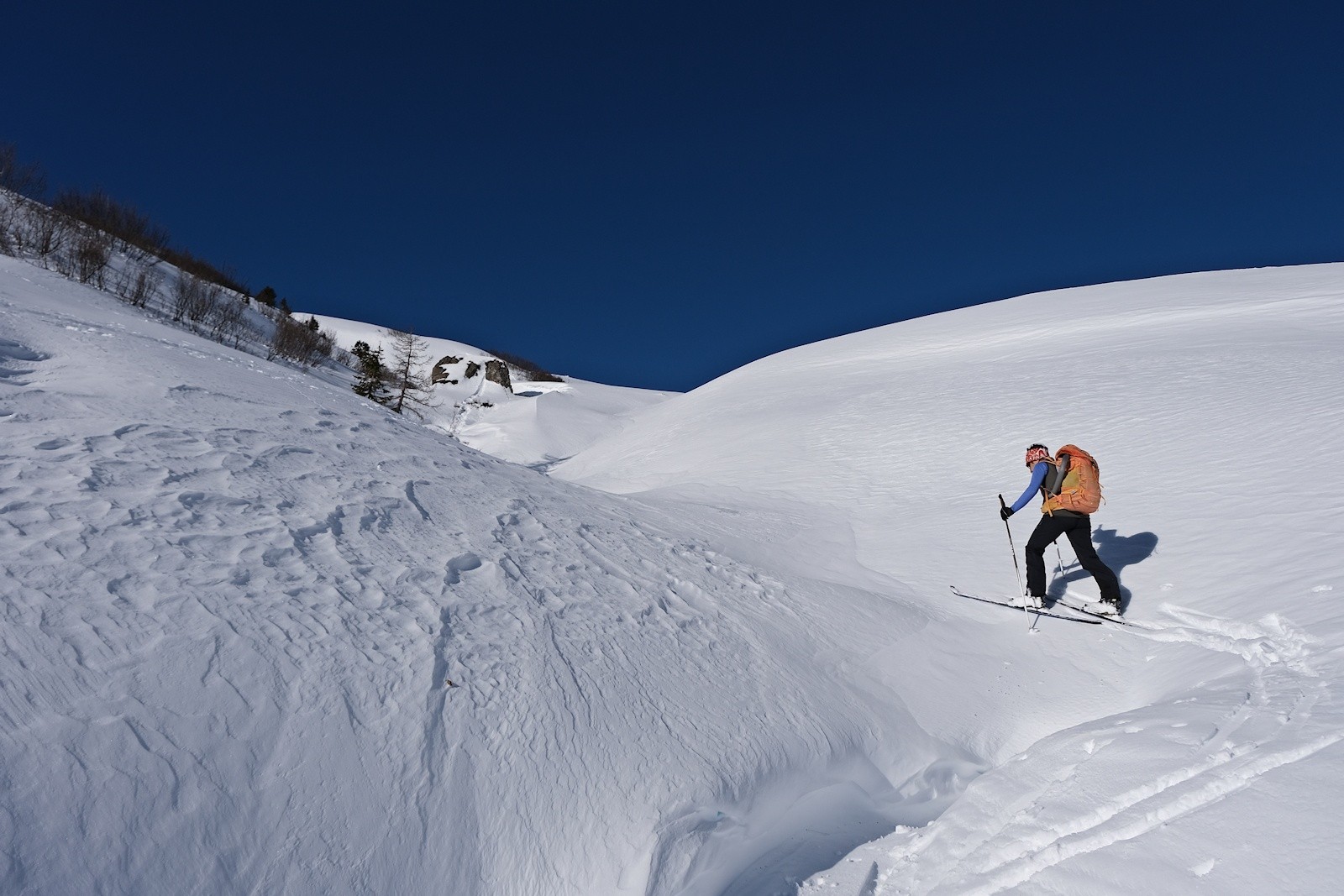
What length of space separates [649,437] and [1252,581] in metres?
12.0

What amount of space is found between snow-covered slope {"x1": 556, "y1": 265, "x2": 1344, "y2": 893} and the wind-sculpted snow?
0.69 m

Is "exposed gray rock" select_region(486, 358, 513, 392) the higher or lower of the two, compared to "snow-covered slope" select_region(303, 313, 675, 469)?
higher

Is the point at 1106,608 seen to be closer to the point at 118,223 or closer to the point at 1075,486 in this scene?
the point at 1075,486

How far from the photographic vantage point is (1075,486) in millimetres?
6449

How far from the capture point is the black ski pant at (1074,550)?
602cm

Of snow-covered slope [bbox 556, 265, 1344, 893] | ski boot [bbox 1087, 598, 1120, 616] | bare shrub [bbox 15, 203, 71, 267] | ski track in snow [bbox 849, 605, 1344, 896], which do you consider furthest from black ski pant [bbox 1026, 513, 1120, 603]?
bare shrub [bbox 15, 203, 71, 267]

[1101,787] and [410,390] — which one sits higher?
[410,390]

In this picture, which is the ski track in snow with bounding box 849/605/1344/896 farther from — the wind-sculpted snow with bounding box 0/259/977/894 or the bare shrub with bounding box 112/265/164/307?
the bare shrub with bounding box 112/265/164/307

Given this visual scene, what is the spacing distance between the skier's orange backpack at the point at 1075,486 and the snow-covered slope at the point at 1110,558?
0.87 m

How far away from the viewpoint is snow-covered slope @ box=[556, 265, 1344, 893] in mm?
3031

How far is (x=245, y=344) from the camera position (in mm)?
20078

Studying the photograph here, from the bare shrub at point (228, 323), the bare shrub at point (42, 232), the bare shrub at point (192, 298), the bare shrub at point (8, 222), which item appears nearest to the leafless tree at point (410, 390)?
the bare shrub at point (228, 323)

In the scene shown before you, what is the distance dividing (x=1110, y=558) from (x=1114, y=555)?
0.16 feet

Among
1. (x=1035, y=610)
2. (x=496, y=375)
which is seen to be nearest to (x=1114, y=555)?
(x=1035, y=610)
